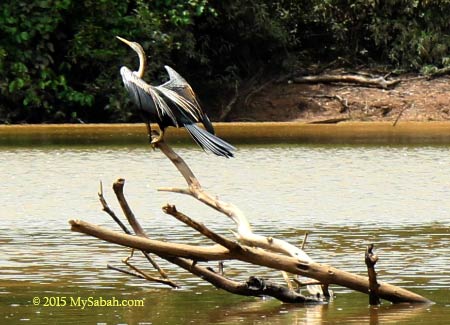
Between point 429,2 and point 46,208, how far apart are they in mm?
14144

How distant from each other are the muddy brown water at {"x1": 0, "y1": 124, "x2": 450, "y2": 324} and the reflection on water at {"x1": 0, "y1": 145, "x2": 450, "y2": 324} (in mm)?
13

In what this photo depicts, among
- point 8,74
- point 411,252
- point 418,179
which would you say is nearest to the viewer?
point 411,252

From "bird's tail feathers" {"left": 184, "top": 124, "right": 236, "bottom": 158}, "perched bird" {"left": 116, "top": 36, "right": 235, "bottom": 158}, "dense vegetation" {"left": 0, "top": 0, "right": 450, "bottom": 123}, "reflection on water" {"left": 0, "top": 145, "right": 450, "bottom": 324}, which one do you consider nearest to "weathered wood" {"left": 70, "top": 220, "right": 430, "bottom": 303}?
"reflection on water" {"left": 0, "top": 145, "right": 450, "bottom": 324}

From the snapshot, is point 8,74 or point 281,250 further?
point 8,74

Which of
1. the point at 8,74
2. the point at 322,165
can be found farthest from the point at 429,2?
the point at 322,165

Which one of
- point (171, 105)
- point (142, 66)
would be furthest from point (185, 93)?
point (142, 66)

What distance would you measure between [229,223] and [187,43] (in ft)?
43.4

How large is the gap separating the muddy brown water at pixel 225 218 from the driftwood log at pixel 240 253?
11cm

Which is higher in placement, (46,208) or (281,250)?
(281,250)

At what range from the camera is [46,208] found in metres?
13.0

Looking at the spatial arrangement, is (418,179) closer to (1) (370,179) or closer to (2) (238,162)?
(1) (370,179)

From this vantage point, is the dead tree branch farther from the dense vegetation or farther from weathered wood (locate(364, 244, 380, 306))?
weathered wood (locate(364, 244, 380, 306))

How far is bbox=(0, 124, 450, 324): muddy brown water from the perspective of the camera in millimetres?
7562

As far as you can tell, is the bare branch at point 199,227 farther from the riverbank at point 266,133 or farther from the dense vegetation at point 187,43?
the dense vegetation at point 187,43
